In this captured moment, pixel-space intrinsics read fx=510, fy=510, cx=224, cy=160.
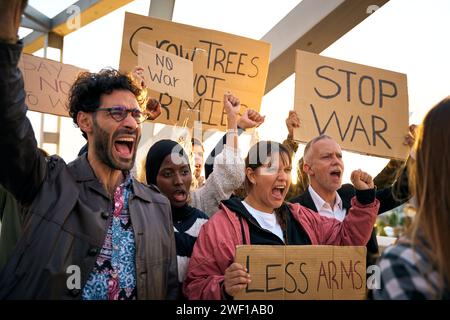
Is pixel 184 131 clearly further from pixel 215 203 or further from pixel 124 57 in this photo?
pixel 215 203

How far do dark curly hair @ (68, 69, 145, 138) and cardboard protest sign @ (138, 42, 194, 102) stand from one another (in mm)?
851

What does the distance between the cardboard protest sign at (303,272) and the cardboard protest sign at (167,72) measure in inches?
54.6

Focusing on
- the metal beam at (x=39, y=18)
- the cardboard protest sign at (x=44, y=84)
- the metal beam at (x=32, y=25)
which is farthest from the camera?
the metal beam at (x=32, y=25)

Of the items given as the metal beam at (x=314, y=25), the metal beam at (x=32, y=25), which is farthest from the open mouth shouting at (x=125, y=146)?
the metal beam at (x=32, y=25)

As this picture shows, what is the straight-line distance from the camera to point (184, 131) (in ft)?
10.6

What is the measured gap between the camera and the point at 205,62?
3326mm

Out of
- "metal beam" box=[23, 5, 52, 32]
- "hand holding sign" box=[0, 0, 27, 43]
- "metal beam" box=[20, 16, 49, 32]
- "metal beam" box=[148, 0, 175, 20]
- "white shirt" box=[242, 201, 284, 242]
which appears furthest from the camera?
"metal beam" box=[20, 16, 49, 32]

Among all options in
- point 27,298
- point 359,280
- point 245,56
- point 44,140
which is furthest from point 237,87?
point 44,140

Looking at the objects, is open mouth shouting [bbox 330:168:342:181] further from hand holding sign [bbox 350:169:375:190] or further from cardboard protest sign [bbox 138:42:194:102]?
cardboard protest sign [bbox 138:42:194:102]

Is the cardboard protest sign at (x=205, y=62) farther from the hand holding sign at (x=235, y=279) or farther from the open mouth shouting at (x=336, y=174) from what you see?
the hand holding sign at (x=235, y=279)

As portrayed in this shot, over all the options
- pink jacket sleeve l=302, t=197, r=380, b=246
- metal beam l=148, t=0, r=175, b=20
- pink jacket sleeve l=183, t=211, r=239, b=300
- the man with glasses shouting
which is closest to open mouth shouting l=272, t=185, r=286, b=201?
pink jacket sleeve l=302, t=197, r=380, b=246

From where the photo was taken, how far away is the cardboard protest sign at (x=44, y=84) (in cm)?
316

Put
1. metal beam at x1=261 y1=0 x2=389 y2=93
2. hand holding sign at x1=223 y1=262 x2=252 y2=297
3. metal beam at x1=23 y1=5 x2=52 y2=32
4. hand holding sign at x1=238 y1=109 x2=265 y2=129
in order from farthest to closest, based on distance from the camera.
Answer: metal beam at x1=23 y1=5 x2=52 y2=32 → metal beam at x1=261 y1=0 x2=389 y2=93 → hand holding sign at x1=238 y1=109 x2=265 y2=129 → hand holding sign at x1=223 y1=262 x2=252 y2=297

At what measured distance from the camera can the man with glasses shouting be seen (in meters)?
1.54
